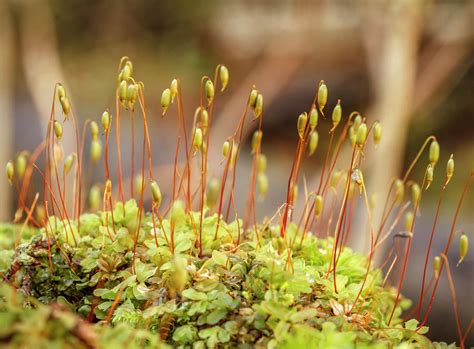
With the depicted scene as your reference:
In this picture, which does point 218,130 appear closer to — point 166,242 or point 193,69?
point 193,69

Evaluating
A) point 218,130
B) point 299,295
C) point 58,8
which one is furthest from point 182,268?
point 58,8

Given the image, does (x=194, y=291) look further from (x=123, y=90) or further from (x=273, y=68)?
(x=273, y=68)

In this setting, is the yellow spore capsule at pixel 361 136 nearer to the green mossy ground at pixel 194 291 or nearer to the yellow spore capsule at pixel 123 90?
the green mossy ground at pixel 194 291

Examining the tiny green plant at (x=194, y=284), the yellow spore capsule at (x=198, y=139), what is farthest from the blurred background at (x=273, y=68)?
the yellow spore capsule at (x=198, y=139)

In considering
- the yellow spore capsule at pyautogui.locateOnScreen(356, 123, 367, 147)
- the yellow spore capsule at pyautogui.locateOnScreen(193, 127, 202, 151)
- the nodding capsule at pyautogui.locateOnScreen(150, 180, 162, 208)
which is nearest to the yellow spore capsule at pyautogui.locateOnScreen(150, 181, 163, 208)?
the nodding capsule at pyautogui.locateOnScreen(150, 180, 162, 208)

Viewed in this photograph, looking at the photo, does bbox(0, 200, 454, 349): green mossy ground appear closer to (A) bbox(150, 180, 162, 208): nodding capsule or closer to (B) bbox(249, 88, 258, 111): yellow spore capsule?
(A) bbox(150, 180, 162, 208): nodding capsule

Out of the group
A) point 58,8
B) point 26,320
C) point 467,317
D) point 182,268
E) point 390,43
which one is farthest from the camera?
point 58,8
